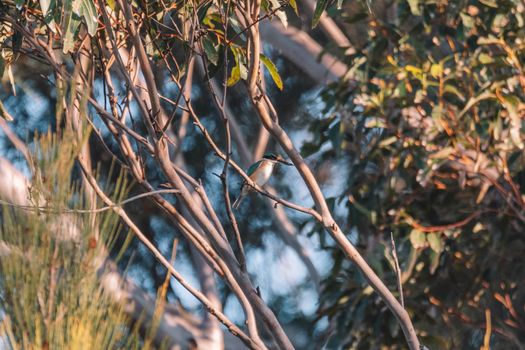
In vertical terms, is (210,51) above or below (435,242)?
above

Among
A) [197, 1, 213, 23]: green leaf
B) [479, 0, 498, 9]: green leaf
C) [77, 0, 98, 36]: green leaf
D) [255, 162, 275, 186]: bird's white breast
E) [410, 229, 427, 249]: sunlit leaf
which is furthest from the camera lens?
[479, 0, 498, 9]: green leaf

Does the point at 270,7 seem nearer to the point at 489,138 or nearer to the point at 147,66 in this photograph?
the point at 147,66

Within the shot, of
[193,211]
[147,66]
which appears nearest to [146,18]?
[147,66]

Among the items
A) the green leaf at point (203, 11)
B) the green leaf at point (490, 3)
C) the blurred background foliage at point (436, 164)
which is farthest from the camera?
Result: the green leaf at point (490, 3)

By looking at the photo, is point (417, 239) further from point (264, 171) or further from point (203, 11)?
point (203, 11)

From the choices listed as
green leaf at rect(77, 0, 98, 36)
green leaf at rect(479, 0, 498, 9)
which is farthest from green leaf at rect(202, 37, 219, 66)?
green leaf at rect(479, 0, 498, 9)

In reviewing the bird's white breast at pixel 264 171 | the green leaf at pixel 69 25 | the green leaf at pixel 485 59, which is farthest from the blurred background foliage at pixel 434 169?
the green leaf at pixel 69 25

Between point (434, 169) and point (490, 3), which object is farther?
point (490, 3)

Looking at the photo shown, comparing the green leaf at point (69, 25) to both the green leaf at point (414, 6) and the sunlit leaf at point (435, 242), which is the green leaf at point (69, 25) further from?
the green leaf at point (414, 6)

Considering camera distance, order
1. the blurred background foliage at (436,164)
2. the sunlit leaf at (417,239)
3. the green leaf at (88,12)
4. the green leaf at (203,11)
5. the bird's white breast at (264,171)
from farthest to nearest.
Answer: the blurred background foliage at (436,164) → the sunlit leaf at (417,239) → the bird's white breast at (264,171) → the green leaf at (203,11) → the green leaf at (88,12)

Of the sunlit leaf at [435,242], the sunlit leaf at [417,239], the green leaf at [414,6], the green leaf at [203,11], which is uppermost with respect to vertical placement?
the green leaf at [203,11]

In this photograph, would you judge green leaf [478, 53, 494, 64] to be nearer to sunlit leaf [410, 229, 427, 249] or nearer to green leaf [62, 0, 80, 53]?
sunlit leaf [410, 229, 427, 249]

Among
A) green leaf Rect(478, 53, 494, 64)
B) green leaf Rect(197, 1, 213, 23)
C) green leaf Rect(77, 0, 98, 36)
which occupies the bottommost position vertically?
green leaf Rect(478, 53, 494, 64)

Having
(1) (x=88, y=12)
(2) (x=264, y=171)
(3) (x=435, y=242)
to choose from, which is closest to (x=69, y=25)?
(1) (x=88, y=12)
